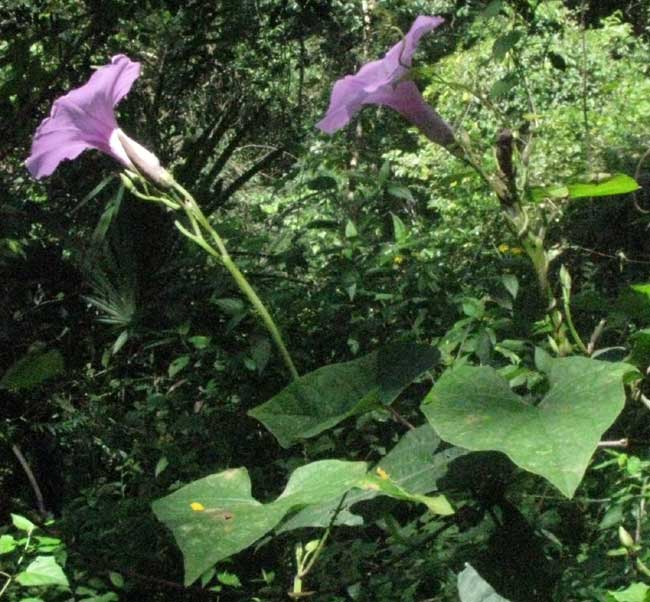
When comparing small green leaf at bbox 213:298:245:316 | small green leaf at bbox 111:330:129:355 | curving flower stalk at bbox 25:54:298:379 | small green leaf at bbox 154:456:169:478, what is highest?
curving flower stalk at bbox 25:54:298:379

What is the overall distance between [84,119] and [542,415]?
0.52m

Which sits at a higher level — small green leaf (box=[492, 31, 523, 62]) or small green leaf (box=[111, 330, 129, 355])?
small green leaf (box=[492, 31, 523, 62])

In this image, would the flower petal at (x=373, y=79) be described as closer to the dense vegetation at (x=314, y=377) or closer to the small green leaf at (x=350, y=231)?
the dense vegetation at (x=314, y=377)

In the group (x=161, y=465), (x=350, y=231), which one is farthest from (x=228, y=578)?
(x=350, y=231)

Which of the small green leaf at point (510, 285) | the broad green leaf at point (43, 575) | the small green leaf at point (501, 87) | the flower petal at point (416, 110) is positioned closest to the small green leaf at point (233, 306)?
the small green leaf at point (510, 285)

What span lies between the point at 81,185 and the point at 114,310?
35.9 inches

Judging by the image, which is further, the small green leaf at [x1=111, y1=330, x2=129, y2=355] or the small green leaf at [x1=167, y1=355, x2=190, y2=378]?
the small green leaf at [x1=111, y1=330, x2=129, y2=355]

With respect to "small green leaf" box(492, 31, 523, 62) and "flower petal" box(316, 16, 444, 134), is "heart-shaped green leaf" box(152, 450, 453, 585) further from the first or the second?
"small green leaf" box(492, 31, 523, 62)

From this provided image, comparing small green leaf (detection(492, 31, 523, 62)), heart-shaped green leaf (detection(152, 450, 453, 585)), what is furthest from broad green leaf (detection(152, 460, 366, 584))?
small green leaf (detection(492, 31, 523, 62))

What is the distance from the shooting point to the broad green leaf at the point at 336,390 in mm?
683

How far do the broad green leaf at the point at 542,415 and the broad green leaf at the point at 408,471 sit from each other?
7 cm

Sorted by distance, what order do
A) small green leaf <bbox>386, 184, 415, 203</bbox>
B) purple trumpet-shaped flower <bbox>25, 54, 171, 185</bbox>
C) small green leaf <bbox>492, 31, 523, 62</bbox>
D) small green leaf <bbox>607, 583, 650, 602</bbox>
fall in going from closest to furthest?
1. purple trumpet-shaped flower <bbox>25, 54, 171, 185</bbox>
2. small green leaf <bbox>607, 583, 650, 602</bbox>
3. small green leaf <bbox>492, 31, 523, 62</bbox>
4. small green leaf <bbox>386, 184, 415, 203</bbox>

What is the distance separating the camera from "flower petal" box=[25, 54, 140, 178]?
0.83 metres


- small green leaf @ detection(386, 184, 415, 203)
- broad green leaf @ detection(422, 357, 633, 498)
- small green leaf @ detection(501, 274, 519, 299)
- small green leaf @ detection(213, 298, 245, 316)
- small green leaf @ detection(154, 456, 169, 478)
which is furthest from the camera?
small green leaf @ detection(386, 184, 415, 203)
